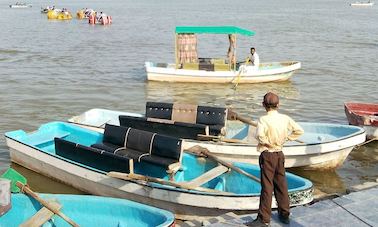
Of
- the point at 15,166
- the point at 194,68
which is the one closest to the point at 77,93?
the point at 194,68

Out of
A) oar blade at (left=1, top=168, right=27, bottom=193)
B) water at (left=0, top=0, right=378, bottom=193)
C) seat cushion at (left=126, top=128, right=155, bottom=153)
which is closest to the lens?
oar blade at (left=1, top=168, right=27, bottom=193)

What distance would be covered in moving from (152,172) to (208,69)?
12591mm

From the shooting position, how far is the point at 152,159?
369 inches

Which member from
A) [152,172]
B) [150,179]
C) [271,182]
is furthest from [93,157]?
[271,182]

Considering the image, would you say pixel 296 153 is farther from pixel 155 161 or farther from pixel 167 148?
pixel 155 161

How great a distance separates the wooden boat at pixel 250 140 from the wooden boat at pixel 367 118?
1752 mm

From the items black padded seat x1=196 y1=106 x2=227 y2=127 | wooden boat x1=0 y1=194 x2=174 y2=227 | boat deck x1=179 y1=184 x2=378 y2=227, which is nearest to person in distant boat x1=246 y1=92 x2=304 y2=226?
boat deck x1=179 y1=184 x2=378 y2=227

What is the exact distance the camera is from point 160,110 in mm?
11867

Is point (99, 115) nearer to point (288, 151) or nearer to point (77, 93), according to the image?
point (288, 151)

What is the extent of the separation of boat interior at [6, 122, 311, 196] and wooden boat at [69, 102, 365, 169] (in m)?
0.95

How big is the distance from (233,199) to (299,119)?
9380 mm

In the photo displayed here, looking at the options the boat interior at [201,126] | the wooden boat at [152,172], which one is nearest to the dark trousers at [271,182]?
the wooden boat at [152,172]

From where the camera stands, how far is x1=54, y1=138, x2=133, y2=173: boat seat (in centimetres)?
920

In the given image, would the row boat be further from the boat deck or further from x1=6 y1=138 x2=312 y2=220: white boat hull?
the boat deck
